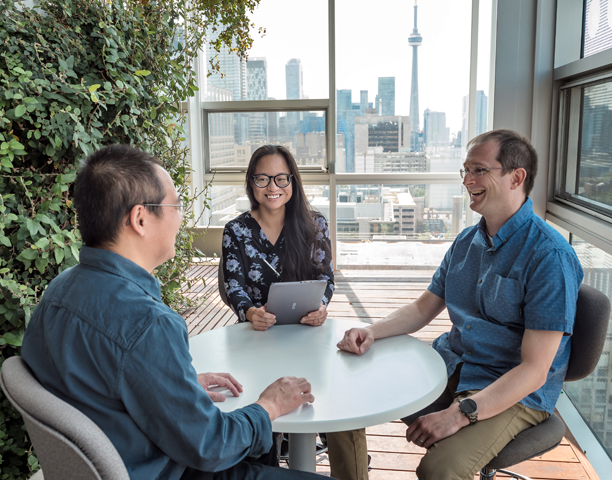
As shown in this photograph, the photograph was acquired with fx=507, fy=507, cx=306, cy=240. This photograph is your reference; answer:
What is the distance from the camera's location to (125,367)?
2.98ft

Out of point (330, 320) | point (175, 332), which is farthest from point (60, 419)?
point (330, 320)

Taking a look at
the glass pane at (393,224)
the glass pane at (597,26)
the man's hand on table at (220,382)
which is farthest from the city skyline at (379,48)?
the man's hand on table at (220,382)

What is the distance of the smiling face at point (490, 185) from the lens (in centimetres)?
169

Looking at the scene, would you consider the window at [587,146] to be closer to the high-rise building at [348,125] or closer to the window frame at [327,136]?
the window frame at [327,136]

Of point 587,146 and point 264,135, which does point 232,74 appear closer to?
point 264,135

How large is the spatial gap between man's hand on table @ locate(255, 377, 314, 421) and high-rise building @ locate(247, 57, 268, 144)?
4.88m

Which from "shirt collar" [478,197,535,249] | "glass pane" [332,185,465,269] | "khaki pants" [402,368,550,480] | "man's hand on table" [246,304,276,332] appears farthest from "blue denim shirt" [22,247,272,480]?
"glass pane" [332,185,465,269]

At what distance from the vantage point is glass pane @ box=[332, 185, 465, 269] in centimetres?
562

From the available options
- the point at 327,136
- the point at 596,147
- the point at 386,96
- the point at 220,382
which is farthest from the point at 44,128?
the point at 386,96

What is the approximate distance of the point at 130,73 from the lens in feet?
8.44

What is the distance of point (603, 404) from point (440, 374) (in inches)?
53.3

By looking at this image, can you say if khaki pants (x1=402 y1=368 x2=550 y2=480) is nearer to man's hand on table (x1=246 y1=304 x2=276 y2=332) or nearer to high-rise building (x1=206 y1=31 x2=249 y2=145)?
man's hand on table (x1=246 y1=304 x2=276 y2=332)

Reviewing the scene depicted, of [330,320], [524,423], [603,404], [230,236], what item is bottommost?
[603,404]

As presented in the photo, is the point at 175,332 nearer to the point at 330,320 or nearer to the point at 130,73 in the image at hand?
the point at 330,320
